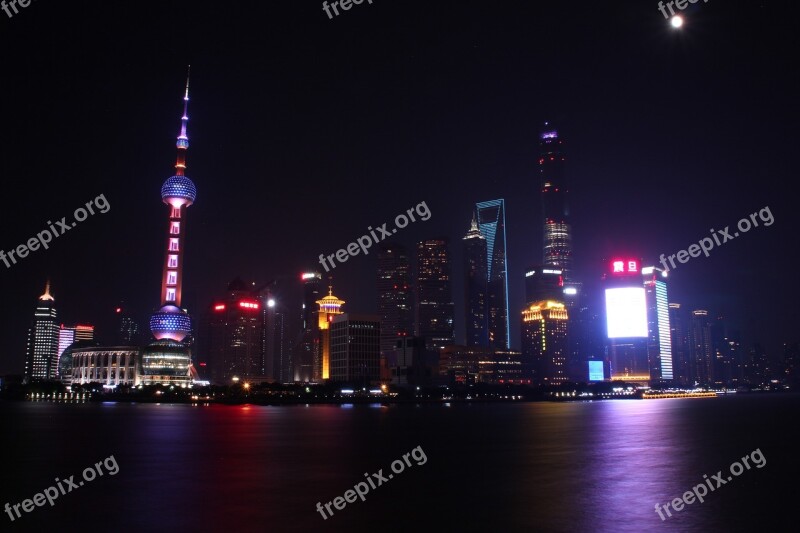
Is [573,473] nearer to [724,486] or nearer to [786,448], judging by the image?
[724,486]

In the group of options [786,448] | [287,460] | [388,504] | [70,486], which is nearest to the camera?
[388,504]

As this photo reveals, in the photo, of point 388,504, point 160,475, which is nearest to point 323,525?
point 388,504

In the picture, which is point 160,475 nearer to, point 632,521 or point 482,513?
point 482,513

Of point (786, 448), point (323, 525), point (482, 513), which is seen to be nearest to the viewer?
point (323, 525)

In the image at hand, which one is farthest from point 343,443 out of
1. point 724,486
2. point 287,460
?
point 724,486

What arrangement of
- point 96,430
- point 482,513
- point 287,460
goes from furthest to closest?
1. point 96,430
2. point 287,460
3. point 482,513

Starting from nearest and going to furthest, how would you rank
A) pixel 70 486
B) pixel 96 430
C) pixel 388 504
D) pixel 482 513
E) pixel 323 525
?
pixel 323 525 → pixel 482 513 → pixel 388 504 → pixel 70 486 → pixel 96 430

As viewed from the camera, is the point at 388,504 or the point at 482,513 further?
the point at 388,504

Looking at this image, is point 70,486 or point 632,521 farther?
point 70,486

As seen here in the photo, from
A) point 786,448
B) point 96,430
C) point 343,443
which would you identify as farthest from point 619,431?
point 96,430
